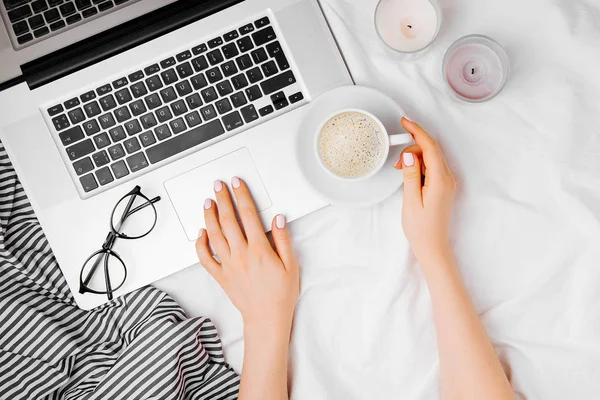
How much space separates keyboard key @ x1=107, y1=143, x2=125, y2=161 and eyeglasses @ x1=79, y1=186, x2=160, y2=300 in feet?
0.20

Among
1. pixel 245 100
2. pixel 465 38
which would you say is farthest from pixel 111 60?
pixel 465 38

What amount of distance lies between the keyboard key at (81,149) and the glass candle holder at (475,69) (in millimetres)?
579

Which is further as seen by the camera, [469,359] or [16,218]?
[16,218]

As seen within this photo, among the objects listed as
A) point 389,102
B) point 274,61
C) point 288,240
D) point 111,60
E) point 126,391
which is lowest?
point 126,391

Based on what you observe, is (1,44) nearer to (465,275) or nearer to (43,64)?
(43,64)

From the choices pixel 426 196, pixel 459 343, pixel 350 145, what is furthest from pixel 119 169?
pixel 459 343

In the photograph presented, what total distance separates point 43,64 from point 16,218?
0.91 ft

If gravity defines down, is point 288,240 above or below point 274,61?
below

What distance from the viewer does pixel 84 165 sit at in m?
0.82

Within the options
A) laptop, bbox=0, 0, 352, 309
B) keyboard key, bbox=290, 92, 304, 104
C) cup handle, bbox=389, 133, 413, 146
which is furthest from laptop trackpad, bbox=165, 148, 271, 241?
cup handle, bbox=389, 133, 413, 146

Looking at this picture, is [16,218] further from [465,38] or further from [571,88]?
[571,88]

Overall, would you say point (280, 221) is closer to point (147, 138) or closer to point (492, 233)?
point (147, 138)

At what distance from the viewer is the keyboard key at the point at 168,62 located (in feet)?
2.70

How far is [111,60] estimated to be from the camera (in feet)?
2.70
